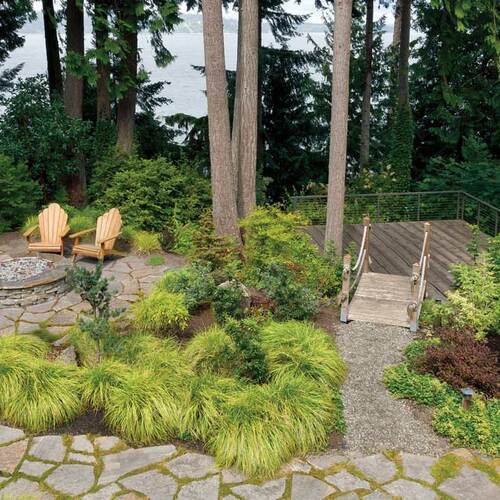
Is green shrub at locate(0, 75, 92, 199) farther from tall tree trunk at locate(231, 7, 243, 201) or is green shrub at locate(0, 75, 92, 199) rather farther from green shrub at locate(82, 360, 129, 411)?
green shrub at locate(82, 360, 129, 411)

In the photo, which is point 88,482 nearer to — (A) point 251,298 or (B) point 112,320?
(B) point 112,320

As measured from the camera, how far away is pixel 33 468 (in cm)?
460

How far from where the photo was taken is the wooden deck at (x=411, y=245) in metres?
9.46

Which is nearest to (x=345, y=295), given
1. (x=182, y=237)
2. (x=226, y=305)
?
(x=226, y=305)

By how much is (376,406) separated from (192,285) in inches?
114

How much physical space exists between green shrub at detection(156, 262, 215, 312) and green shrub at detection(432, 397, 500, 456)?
3.14 metres

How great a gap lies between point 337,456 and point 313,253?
427 centimetres

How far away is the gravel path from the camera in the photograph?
16.6ft

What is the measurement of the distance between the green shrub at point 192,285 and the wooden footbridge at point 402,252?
177 cm

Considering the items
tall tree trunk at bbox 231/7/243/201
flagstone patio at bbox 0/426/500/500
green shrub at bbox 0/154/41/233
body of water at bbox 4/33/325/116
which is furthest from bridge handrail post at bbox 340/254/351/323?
body of water at bbox 4/33/325/116

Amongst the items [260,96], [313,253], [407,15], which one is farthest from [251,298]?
[407,15]

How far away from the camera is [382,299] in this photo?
7.88m

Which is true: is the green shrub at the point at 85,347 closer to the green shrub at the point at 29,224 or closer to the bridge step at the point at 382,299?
the bridge step at the point at 382,299

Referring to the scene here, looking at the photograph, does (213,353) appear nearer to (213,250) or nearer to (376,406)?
(376,406)
